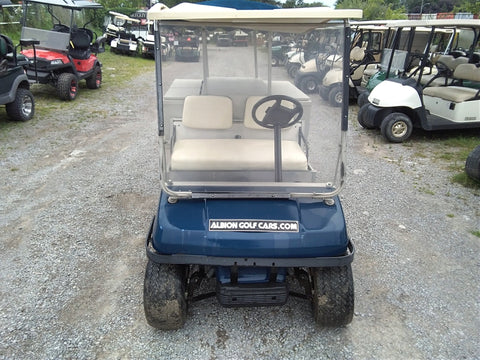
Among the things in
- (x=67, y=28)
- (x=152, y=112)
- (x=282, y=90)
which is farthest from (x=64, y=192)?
(x=67, y=28)

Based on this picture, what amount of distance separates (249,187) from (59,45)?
7752 millimetres

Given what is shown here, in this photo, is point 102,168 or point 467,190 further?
point 102,168

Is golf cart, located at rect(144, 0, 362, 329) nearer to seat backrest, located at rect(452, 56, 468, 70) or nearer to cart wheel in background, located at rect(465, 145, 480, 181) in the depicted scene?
cart wheel in background, located at rect(465, 145, 480, 181)

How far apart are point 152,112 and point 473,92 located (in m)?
5.72

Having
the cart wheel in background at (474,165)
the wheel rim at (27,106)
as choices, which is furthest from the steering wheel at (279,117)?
the wheel rim at (27,106)

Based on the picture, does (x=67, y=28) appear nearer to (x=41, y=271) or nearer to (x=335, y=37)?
(x=41, y=271)

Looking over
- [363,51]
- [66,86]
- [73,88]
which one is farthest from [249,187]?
[363,51]

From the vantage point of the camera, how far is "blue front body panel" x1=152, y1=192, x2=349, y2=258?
2062 millimetres

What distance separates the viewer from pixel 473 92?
6.05 m

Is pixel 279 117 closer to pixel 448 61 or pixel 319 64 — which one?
pixel 319 64

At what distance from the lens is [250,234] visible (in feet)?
6.78

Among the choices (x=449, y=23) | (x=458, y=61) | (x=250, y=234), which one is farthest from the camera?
(x=458, y=61)

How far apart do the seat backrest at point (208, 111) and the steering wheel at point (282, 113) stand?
0.33 meters

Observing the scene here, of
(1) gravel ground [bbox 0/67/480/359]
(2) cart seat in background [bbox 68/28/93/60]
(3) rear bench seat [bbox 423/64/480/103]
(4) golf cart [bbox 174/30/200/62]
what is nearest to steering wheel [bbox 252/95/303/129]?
(4) golf cart [bbox 174/30/200/62]
